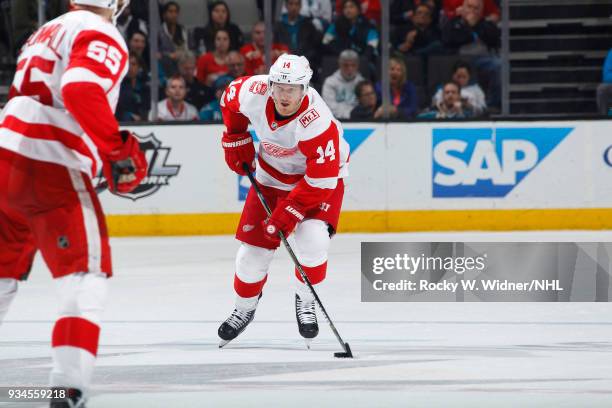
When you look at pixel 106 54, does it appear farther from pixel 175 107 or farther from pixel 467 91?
pixel 467 91

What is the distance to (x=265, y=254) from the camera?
5.64m

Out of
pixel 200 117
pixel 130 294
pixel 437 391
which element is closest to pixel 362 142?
pixel 200 117

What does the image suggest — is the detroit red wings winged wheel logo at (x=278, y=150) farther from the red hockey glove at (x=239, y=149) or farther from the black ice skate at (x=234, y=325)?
the black ice skate at (x=234, y=325)

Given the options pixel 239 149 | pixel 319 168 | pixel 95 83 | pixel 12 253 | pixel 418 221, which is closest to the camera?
pixel 95 83

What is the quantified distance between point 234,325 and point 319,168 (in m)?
0.75

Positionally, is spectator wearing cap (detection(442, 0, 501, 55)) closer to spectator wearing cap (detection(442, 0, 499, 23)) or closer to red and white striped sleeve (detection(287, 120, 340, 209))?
spectator wearing cap (detection(442, 0, 499, 23))

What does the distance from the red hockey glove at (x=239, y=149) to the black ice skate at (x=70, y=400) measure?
2170mm

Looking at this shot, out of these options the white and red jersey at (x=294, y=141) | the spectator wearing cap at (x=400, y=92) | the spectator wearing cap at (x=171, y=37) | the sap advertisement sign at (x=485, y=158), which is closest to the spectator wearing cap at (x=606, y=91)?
the sap advertisement sign at (x=485, y=158)

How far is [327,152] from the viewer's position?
5.37 m

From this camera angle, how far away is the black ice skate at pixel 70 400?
3717 millimetres

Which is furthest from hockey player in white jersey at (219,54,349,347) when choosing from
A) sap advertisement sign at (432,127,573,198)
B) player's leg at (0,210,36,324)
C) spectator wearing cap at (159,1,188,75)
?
spectator wearing cap at (159,1,188,75)

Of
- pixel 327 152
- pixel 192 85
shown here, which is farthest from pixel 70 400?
pixel 192 85

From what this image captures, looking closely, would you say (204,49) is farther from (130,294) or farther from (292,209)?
(292,209)

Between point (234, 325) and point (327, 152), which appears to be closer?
point (327, 152)
